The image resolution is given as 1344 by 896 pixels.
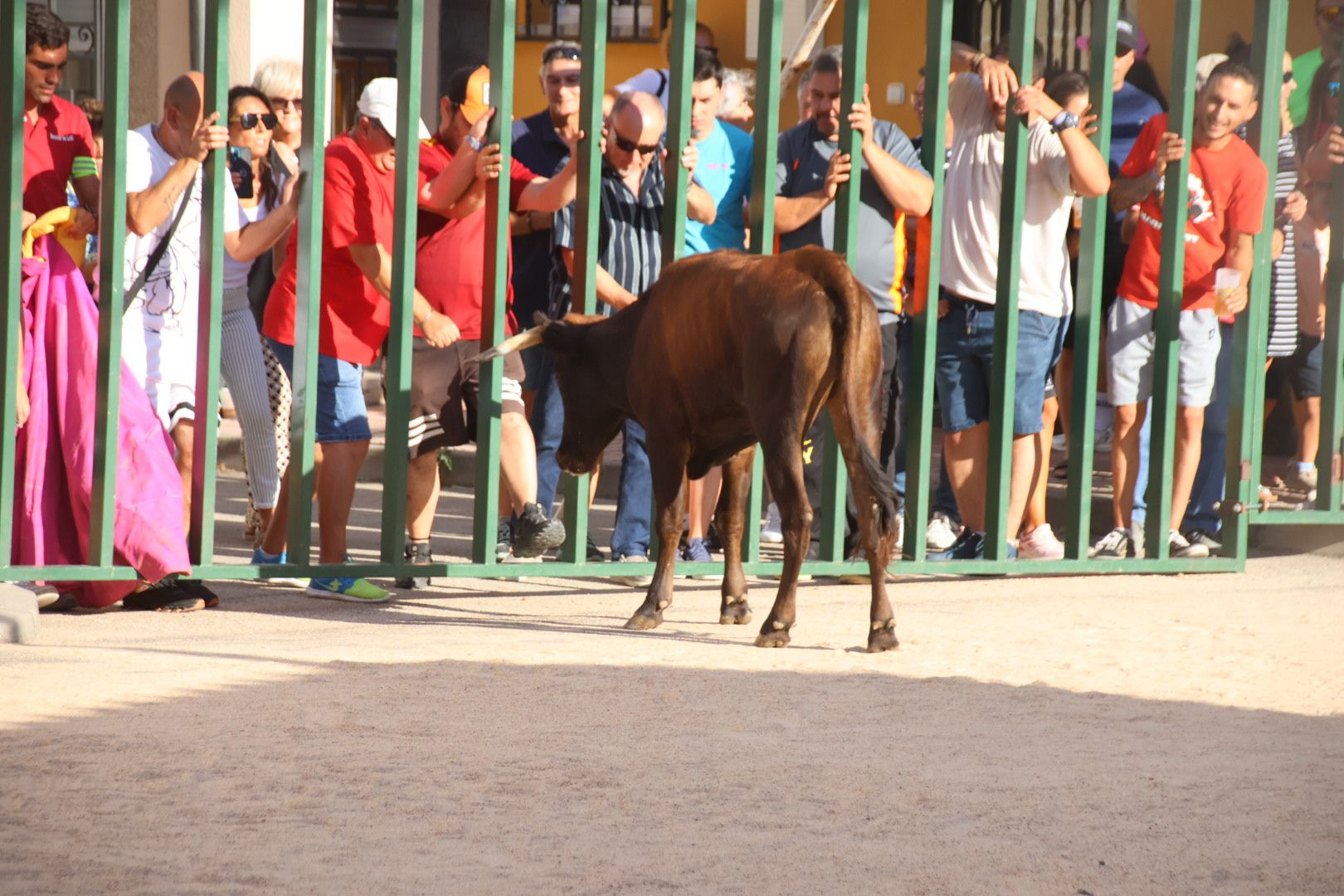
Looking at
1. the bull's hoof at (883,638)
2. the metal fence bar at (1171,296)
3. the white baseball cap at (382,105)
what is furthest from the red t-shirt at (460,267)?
the metal fence bar at (1171,296)

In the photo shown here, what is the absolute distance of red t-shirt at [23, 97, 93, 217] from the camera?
6852 mm

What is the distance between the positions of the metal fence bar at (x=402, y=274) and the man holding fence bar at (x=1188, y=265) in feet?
10.3

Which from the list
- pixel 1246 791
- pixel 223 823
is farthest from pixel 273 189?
pixel 1246 791

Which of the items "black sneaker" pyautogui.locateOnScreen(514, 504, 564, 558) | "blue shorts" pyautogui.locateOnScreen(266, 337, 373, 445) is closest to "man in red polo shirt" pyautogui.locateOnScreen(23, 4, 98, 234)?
"blue shorts" pyautogui.locateOnScreen(266, 337, 373, 445)

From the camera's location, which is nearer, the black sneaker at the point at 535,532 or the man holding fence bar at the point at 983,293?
the black sneaker at the point at 535,532

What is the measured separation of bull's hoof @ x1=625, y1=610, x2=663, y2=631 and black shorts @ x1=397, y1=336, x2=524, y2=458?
1.16 m

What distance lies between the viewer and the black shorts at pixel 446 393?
753cm

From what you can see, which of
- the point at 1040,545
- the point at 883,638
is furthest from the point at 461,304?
the point at 1040,545

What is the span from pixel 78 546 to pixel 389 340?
4.50 ft

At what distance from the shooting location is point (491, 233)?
722cm

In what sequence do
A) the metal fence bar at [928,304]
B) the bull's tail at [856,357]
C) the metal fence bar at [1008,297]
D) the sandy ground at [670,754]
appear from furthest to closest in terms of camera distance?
1. the metal fence bar at [1008,297]
2. the metal fence bar at [928,304]
3. the bull's tail at [856,357]
4. the sandy ground at [670,754]

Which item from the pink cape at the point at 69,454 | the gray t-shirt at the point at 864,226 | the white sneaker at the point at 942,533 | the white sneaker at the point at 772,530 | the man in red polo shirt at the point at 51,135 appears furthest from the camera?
the white sneaker at the point at 772,530

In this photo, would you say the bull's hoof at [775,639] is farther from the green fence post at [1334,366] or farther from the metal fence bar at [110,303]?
the green fence post at [1334,366]

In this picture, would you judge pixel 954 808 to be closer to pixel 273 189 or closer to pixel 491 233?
pixel 491 233
